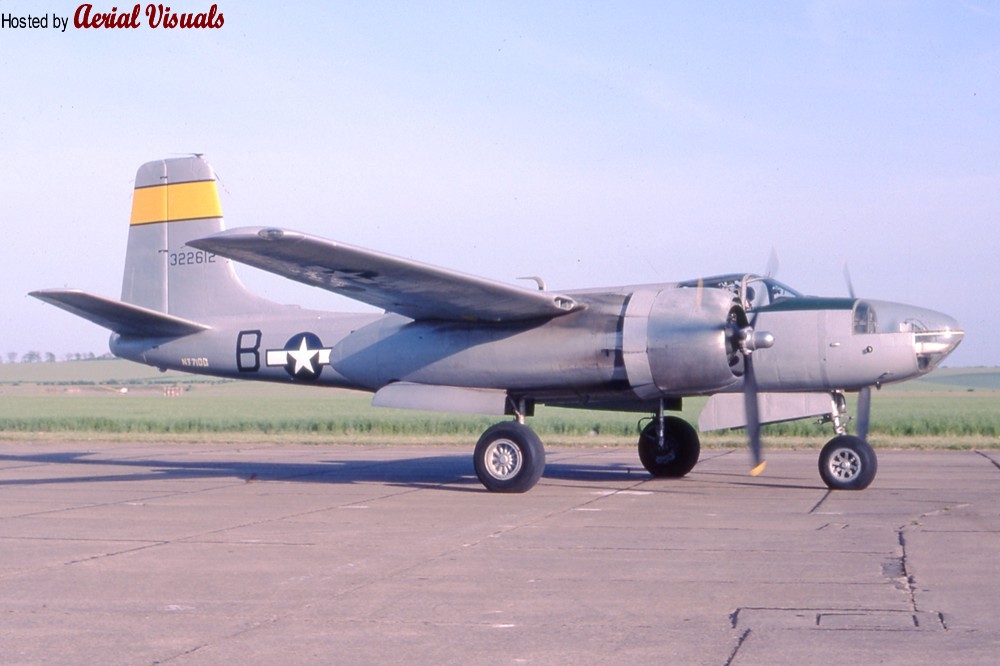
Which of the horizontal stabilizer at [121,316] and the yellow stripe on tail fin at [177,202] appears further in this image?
the yellow stripe on tail fin at [177,202]

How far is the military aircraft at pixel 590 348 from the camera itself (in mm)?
13469

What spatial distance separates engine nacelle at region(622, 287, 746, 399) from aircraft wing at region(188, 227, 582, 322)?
3.22 feet

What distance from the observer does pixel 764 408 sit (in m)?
15.8

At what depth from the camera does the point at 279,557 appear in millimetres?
9070

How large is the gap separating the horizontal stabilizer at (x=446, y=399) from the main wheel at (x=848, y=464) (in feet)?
14.5

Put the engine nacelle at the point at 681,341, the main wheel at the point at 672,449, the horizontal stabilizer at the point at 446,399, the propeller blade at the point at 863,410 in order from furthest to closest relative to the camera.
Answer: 1. the main wheel at the point at 672,449
2. the propeller blade at the point at 863,410
3. the horizontal stabilizer at the point at 446,399
4. the engine nacelle at the point at 681,341

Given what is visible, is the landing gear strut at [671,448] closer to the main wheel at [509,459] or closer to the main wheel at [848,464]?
the main wheel at [848,464]

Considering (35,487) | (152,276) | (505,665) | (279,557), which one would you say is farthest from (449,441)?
(505,665)

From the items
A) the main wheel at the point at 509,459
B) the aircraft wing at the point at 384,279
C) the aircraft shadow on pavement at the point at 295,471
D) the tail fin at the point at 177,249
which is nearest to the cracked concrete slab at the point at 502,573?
the main wheel at the point at 509,459

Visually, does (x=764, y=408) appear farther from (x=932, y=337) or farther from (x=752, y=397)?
(x=932, y=337)

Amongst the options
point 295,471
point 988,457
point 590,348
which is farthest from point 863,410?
point 295,471

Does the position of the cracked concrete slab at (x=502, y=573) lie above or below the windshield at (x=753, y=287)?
below

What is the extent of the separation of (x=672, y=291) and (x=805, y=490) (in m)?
3.39

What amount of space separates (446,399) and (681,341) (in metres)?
3.38
